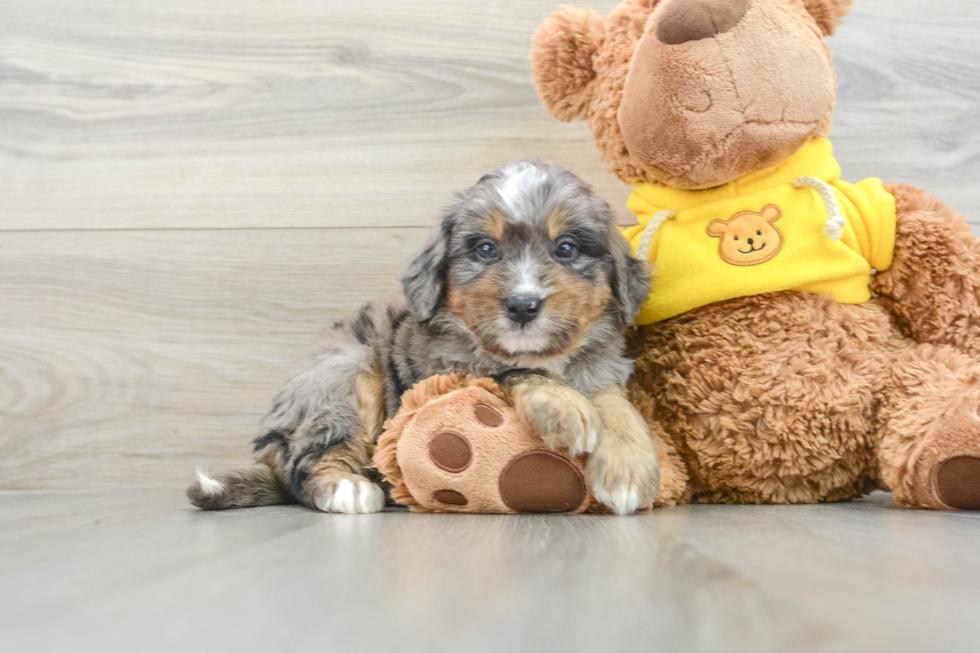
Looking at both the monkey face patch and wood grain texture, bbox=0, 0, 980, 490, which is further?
wood grain texture, bbox=0, 0, 980, 490

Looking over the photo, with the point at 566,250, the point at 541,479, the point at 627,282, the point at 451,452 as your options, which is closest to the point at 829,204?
the point at 627,282

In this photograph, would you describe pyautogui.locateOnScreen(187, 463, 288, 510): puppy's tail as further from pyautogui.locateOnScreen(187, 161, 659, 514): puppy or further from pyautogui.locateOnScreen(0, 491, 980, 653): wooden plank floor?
pyautogui.locateOnScreen(0, 491, 980, 653): wooden plank floor

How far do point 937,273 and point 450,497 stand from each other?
1.12m

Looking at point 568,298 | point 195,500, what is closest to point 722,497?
point 568,298

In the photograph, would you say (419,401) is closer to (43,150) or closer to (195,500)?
(195,500)

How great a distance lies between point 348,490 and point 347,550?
483mm

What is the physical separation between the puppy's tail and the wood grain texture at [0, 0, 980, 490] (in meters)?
0.60

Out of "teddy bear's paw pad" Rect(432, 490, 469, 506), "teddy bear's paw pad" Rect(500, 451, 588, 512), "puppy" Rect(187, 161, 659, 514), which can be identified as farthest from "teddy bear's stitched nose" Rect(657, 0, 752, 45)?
"teddy bear's paw pad" Rect(432, 490, 469, 506)

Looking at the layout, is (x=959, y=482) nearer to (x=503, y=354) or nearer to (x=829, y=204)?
(x=829, y=204)

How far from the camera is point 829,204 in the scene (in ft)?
4.91

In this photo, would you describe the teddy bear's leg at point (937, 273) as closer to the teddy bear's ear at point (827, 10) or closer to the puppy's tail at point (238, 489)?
the teddy bear's ear at point (827, 10)

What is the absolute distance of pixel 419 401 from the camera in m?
1.42

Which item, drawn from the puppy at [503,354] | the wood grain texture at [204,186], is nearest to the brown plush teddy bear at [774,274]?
the puppy at [503,354]

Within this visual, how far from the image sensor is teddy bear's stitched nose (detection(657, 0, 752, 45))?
142cm
